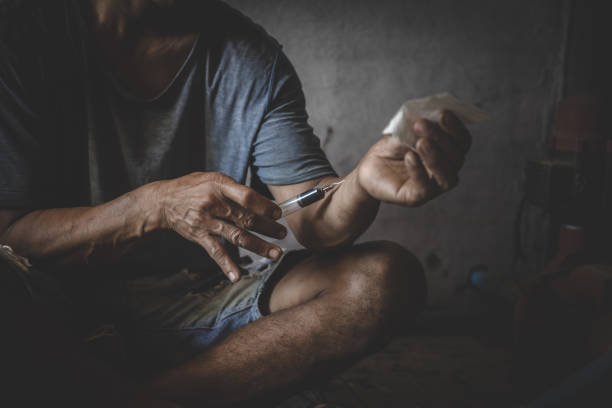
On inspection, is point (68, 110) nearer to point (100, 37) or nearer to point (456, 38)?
point (100, 37)

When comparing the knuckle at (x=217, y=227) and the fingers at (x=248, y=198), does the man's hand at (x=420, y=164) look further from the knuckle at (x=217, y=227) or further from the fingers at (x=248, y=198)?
the knuckle at (x=217, y=227)

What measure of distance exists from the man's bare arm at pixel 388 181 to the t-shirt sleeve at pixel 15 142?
25.4 inches

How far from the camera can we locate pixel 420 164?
0.74 meters

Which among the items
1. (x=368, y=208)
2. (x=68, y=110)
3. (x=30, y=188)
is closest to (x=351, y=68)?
(x=368, y=208)

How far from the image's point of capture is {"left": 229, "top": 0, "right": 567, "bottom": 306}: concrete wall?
1.67 m

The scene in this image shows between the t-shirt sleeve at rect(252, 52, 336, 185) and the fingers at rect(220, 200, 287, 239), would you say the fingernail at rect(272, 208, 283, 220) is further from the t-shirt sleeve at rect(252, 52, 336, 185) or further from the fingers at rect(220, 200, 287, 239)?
the t-shirt sleeve at rect(252, 52, 336, 185)

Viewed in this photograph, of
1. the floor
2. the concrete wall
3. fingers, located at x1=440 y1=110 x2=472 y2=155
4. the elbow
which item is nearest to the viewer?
fingers, located at x1=440 y1=110 x2=472 y2=155

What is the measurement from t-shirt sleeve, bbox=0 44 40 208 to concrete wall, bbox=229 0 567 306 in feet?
3.09

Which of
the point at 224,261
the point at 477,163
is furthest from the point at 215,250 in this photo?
the point at 477,163

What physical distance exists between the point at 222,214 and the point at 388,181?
348 millimetres

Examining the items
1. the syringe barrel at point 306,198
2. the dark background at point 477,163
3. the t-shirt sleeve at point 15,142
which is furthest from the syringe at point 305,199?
the dark background at point 477,163

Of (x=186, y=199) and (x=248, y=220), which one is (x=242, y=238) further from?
(x=186, y=199)

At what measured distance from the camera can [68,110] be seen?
104 centimetres

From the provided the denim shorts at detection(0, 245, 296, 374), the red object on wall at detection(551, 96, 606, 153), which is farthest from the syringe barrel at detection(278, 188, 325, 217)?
the red object on wall at detection(551, 96, 606, 153)
